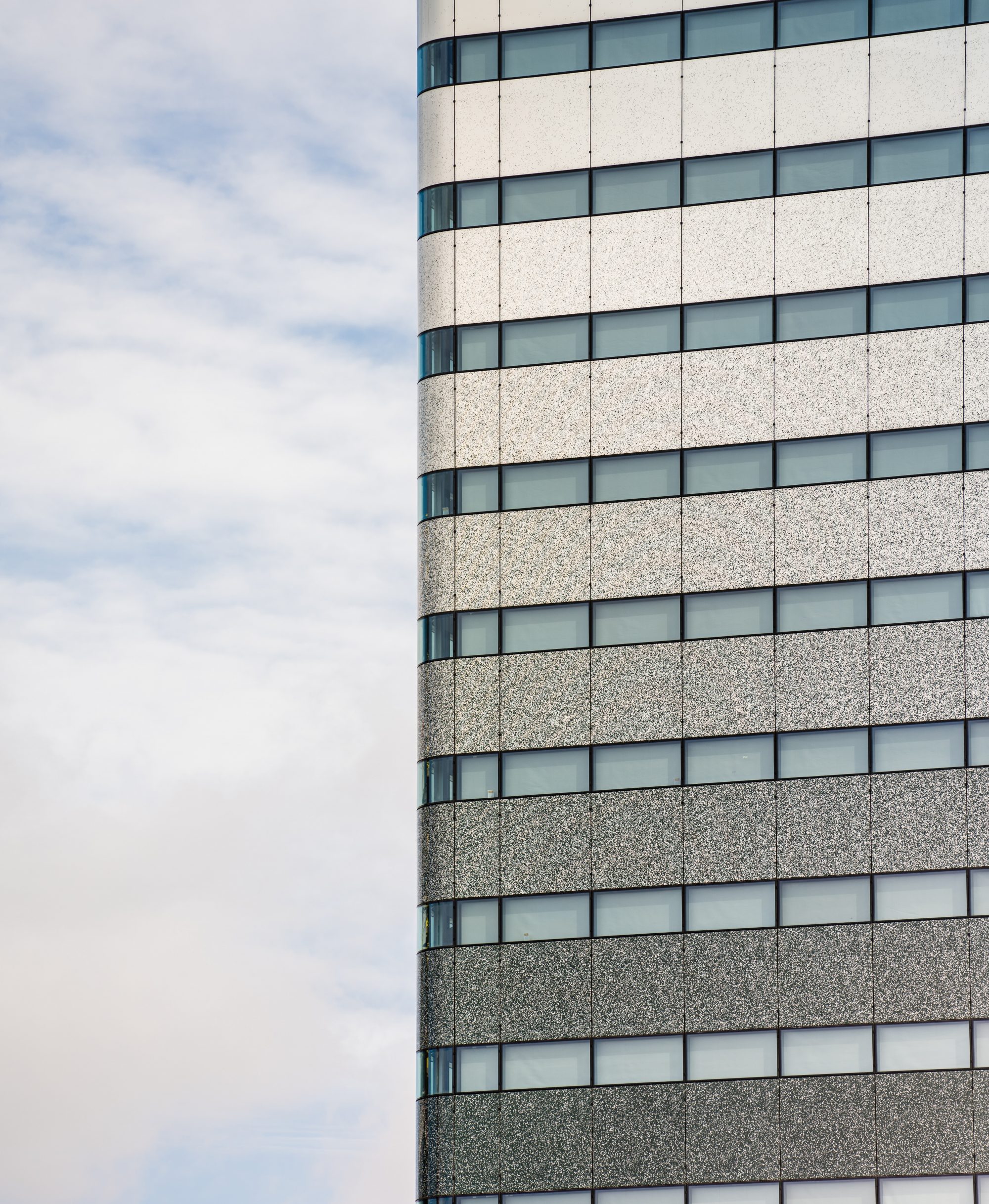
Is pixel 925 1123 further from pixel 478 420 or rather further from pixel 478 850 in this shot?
pixel 478 420

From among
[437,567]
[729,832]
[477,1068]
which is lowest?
[477,1068]

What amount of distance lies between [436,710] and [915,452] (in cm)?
1100

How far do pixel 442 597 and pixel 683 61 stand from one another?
1243 centimetres

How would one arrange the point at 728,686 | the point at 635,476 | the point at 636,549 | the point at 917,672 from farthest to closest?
the point at 635,476
the point at 636,549
the point at 728,686
the point at 917,672

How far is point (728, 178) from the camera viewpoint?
36.3m

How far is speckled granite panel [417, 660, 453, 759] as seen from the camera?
35.7 metres

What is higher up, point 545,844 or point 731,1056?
point 545,844

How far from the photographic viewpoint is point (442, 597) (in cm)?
3625

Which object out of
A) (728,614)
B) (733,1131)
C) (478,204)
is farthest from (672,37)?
(733,1131)

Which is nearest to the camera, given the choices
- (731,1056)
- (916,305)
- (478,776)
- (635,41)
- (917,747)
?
(731,1056)

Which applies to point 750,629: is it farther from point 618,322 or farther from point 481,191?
point 481,191

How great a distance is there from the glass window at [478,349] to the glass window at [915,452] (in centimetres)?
810

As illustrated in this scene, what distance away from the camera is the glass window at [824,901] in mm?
33344

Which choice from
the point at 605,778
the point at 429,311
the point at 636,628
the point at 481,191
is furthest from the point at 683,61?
the point at 605,778
